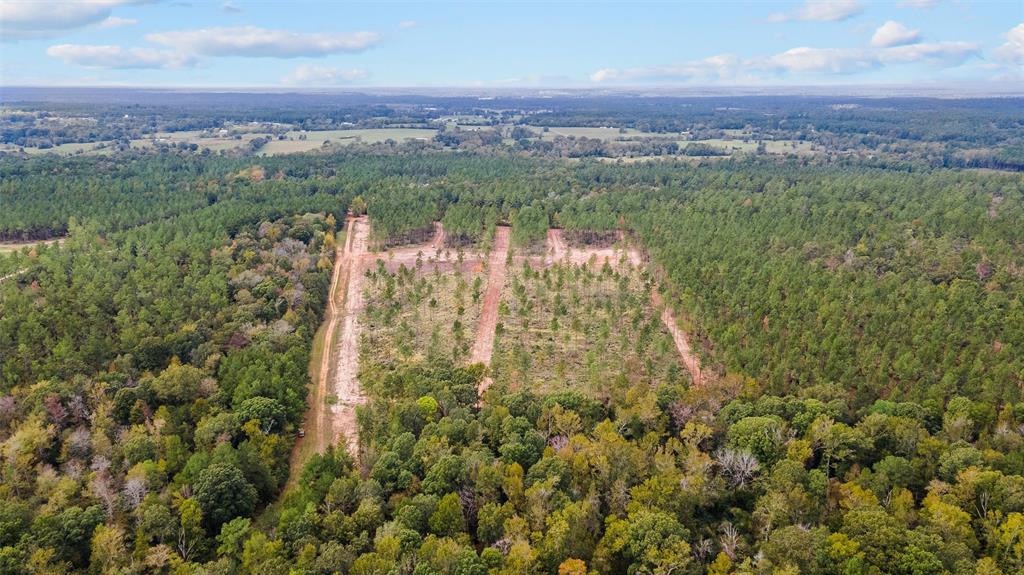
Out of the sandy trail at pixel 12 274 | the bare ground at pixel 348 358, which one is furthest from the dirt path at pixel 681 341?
the sandy trail at pixel 12 274

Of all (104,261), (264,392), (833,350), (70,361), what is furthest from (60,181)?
(833,350)

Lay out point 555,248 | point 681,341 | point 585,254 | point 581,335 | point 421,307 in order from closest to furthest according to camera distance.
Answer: point 581,335, point 681,341, point 421,307, point 585,254, point 555,248

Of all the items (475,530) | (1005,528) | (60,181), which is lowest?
(475,530)

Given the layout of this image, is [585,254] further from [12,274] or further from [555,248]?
[12,274]

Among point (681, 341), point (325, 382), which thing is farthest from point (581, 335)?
point (325, 382)

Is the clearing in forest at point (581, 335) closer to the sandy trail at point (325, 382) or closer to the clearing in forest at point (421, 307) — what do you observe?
the clearing in forest at point (421, 307)

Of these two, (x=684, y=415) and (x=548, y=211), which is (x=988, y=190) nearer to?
(x=548, y=211)
